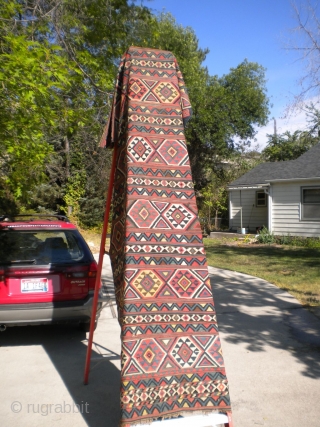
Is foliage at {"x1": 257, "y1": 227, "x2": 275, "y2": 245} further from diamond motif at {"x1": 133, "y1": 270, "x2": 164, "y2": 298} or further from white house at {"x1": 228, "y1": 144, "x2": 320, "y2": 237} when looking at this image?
diamond motif at {"x1": 133, "y1": 270, "x2": 164, "y2": 298}

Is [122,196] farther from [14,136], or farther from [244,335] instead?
[14,136]

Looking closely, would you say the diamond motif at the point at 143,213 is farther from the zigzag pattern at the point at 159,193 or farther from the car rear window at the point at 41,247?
the car rear window at the point at 41,247

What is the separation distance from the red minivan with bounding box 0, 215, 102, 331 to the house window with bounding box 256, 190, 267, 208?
1794 cm

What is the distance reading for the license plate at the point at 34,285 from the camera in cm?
545

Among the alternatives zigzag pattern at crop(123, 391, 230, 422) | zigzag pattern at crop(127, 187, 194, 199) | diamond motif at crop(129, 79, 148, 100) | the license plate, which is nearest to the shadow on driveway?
the license plate

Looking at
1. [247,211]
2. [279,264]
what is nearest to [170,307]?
[279,264]

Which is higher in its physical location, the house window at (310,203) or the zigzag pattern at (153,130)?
the zigzag pattern at (153,130)

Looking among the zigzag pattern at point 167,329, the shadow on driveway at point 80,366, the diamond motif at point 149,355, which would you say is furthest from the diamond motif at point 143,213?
the shadow on driveway at point 80,366

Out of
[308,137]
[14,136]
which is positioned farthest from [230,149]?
[14,136]

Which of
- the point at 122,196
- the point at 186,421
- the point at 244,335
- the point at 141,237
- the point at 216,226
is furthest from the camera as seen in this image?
the point at 216,226

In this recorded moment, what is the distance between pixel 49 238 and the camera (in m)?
6.21

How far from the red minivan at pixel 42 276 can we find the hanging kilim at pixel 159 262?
6.79ft

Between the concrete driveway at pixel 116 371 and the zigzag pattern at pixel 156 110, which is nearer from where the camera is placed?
the zigzag pattern at pixel 156 110

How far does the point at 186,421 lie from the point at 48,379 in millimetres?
2118
